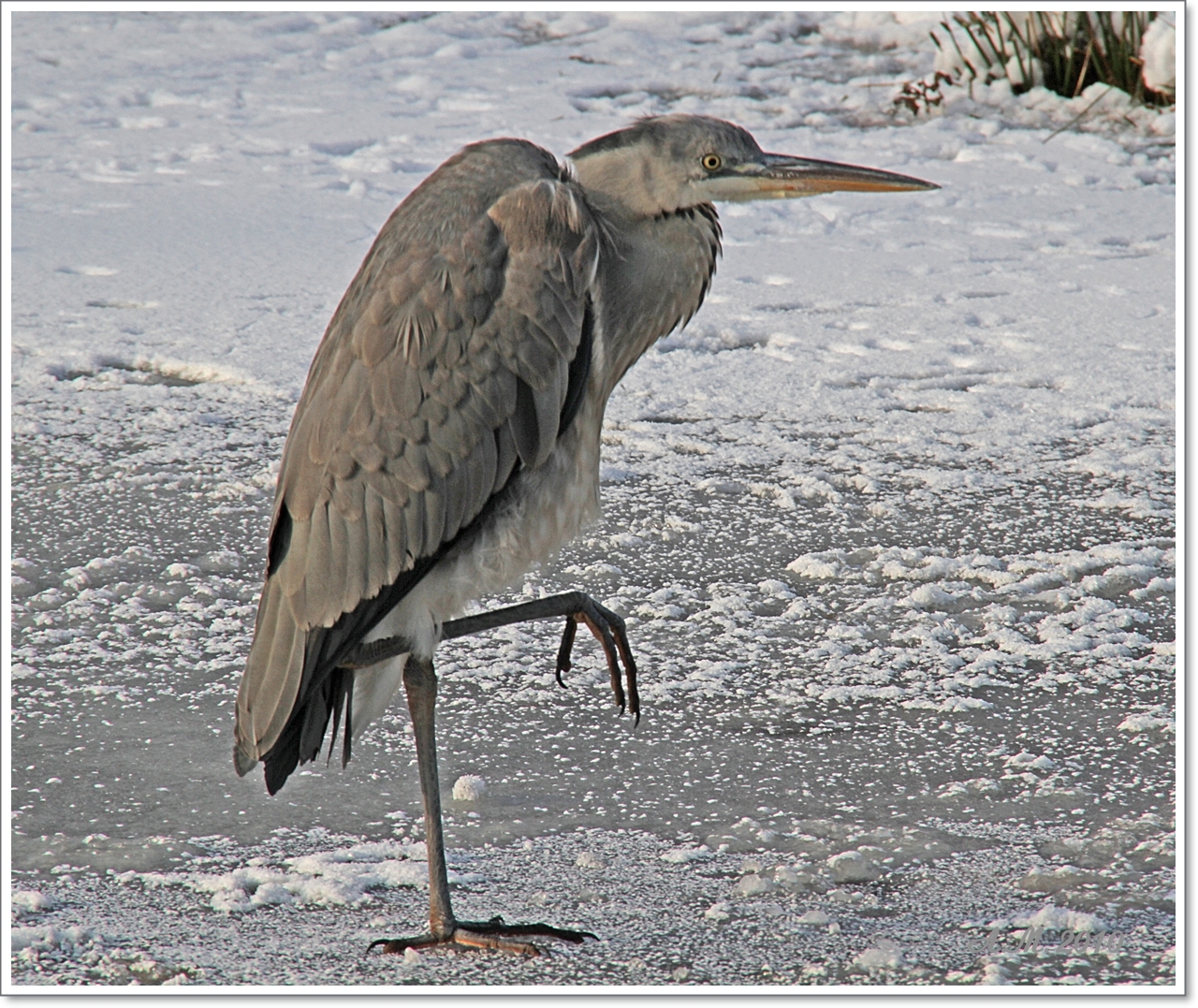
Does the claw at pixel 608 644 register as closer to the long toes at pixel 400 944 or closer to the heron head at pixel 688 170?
the long toes at pixel 400 944

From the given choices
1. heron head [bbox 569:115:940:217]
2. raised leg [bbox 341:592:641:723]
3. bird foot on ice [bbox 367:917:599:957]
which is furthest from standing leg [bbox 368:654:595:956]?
heron head [bbox 569:115:940:217]

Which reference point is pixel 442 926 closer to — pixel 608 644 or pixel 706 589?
pixel 608 644

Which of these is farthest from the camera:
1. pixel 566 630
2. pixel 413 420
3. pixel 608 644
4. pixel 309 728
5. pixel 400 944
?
pixel 566 630

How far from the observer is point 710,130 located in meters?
2.89

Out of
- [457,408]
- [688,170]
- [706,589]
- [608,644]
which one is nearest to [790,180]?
[688,170]

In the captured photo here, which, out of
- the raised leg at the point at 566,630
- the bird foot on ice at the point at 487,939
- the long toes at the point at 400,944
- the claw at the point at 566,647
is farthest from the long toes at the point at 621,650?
the long toes at the point at 400,944

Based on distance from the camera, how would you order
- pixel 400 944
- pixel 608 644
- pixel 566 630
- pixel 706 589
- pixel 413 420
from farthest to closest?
pixel 706 589 < pixel 566 630 < pixel 608 644 < pixel 413 420 < pixel 400 944

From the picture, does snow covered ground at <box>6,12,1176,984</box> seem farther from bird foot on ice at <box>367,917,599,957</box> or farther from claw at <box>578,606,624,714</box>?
claw at <box>578,606,624,714</box>

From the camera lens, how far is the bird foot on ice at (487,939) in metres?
2.59

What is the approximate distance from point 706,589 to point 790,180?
134 cm

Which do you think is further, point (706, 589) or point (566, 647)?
point (706, 589)

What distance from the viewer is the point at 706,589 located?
395cm

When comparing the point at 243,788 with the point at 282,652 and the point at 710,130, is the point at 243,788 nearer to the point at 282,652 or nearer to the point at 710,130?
the point at 282,652

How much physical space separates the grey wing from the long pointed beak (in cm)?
33
